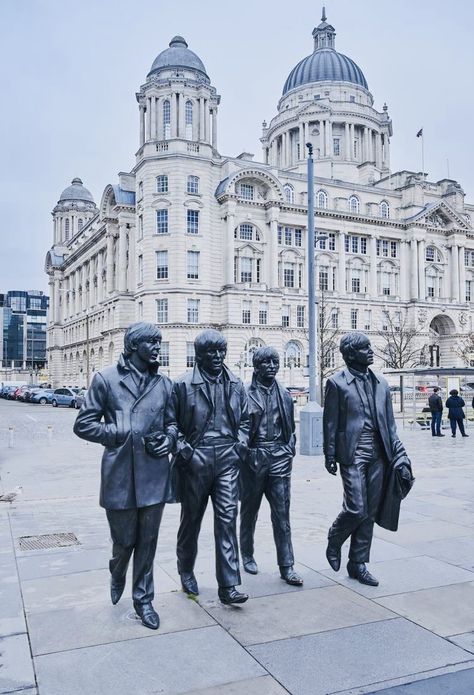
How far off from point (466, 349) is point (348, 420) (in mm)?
63093

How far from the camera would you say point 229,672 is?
4.16 m

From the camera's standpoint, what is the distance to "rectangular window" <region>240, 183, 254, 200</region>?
60875 millimetres

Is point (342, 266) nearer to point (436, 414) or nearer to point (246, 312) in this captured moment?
point (246, 312)

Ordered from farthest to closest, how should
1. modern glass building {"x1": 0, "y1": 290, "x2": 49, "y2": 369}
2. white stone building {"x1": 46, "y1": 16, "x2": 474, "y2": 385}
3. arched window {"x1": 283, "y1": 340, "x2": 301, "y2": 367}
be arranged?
modern glass building {"x1": 0, "y1": 290, "x2": 49, "y2": 369} → arched window {"x1": 283, "y1": 340, "x2": 301, "y2": 367} → white stone building {"x1": 46, "y1": 16, "x2": 474, "y2": 385}

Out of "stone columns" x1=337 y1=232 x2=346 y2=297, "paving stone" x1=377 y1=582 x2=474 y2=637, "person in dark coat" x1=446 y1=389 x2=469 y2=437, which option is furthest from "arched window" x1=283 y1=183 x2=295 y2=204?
"paving stone" x1=377 y1=582 x2=474 y2=637

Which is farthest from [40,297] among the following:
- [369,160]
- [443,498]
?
[443,498]

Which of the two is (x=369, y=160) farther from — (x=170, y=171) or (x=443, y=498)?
(x=443, y=498)

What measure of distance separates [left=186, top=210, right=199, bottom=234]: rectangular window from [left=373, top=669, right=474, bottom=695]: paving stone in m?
55.3

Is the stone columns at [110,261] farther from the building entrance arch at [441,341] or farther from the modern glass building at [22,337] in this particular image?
the modern glass building at [22,337]

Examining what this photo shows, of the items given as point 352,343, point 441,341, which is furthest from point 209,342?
point 441,341

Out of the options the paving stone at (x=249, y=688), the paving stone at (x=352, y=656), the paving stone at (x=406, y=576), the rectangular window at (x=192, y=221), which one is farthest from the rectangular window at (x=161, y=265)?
the paving stone at (x=249, y=688)

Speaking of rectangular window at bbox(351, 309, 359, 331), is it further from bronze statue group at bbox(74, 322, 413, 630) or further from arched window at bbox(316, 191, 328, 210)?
bronze statue group at bbox(74, 322, 413, 630)

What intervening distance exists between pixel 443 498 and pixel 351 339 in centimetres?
519

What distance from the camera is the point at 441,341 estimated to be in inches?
2894
